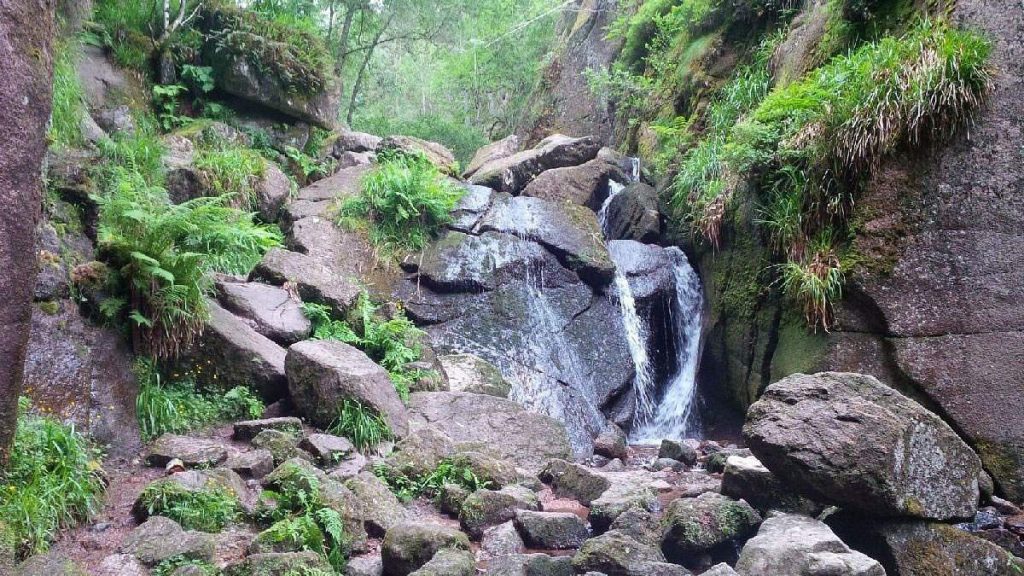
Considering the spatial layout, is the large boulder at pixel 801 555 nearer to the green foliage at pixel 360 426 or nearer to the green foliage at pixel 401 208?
the green foliage at pixel 360 426

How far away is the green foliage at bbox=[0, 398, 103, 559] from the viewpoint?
380 centimetres

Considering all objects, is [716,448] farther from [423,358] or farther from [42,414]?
[42,414]

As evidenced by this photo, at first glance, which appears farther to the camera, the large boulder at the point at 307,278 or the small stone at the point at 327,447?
the large boulder at the point at 307,278

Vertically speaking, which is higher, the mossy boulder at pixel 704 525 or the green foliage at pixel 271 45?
the green foliage at pixel 271 45

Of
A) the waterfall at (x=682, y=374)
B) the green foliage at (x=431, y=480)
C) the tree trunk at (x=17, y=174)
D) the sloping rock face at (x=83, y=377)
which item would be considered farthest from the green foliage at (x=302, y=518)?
the waterfall at (x=682, y=374)

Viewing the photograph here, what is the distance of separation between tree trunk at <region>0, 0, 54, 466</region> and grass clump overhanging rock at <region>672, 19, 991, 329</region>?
6.46m

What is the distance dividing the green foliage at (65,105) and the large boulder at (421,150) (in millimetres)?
5451

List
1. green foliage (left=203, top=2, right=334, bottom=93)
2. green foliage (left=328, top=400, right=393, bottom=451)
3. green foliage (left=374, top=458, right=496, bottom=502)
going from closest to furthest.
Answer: green foliage (left=374, top=458, right=496, bottom=502)
green foliage (left=328, top=400, right=393, bottom=451)
green foliage (left=203, top=2, right=334, bottom=93)

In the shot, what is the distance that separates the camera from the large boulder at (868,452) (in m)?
4.22

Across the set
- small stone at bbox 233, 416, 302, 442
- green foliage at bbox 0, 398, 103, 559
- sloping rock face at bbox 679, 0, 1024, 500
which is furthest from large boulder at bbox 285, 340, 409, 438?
sloping rock face at bbox 679, 0, 1024, 500

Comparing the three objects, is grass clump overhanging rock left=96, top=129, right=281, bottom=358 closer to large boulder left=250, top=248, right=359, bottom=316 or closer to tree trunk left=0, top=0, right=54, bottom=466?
large boulder left=250, top=248, right=359, bottom=316

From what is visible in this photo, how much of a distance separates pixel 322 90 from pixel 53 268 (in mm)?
7565

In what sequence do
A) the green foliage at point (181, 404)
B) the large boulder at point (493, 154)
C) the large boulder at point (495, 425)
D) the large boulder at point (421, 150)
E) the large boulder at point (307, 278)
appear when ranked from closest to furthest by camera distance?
the green foliage at point (181, 404)
the large boulder at point (495, 425)
the large boulder at point (307, 278)
the large boulder at point (421, 150)
the large boulder at point (493, 154)

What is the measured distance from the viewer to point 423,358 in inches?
328
